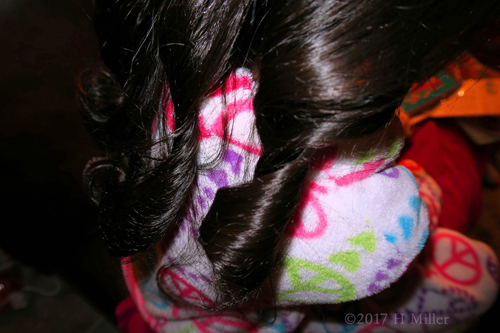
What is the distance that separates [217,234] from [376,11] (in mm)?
252

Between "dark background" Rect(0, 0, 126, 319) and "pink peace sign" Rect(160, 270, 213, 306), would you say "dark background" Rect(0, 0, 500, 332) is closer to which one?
"dark background" Rect(0, 0, 126, 319)

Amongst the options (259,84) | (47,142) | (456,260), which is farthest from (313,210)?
(47,142)

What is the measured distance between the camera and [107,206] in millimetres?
375

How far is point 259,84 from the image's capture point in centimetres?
26

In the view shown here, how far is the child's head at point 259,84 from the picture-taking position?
231 mm

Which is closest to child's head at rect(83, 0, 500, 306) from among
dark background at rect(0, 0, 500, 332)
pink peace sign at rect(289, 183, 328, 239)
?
pink peace sign at rect(289, 183, 328, 239)

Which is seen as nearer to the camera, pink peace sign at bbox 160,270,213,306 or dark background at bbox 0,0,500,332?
pink peace sign at bbox 160,270,213,306

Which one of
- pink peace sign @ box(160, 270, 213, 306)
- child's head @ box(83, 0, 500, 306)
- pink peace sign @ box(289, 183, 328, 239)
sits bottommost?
pink peace sign @ box(160, 270, 213, 306)

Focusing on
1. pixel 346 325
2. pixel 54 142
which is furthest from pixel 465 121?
pixel 54 142

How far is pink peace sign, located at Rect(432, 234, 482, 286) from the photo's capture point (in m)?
0.56

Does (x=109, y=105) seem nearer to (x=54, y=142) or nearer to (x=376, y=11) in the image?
(x=54, y=142)

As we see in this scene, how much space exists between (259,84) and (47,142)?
64cm

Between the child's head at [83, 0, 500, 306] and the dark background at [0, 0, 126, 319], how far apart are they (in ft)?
1.13

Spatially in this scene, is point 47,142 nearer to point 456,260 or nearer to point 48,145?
point 48,145
